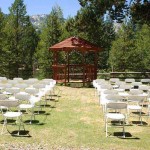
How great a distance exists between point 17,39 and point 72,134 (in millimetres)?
35314

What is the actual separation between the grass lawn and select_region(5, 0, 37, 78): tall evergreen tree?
77.0ft

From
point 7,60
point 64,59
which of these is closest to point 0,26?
point 7,60

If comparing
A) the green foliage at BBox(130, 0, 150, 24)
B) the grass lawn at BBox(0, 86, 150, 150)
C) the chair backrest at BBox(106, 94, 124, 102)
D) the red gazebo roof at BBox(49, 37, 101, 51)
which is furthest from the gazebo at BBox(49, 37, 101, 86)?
the chair backrest at BBox(106, 94, 124, 102)

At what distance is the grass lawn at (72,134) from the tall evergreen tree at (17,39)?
77.0ft

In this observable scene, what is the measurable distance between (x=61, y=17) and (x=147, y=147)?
154ft

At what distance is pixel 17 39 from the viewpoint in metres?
44.2

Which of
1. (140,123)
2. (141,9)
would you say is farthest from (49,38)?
(140,123)

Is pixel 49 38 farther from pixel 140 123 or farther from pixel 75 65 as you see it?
pixel 140 123

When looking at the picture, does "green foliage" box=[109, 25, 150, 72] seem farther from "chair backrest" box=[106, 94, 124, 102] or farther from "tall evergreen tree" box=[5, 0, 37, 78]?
"chair backrest" box=[106, 94, 124, 102]

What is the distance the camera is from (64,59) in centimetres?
3728

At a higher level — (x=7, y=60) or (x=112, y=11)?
(x=112, y=11)

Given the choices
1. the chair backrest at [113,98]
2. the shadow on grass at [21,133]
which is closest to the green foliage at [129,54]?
the chair backrest at [113,98]

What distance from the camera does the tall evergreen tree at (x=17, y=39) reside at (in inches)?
1476

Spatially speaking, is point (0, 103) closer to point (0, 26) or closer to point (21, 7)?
point (0, 26)
